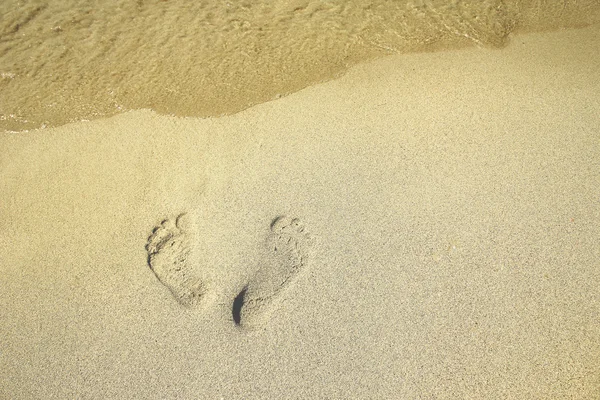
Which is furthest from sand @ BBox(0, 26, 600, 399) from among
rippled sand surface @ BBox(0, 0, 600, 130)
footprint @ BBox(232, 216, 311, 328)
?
rippled sand surface @ BBox(0, 0, 600, 130)

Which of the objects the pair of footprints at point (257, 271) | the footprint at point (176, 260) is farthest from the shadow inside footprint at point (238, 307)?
the footprint at point (176, 260)

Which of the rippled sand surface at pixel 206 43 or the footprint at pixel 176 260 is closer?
the footprint at pixel 176 260

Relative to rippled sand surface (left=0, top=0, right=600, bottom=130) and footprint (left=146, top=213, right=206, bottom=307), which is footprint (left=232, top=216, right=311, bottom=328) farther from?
rippled sand surface (left=0, top=0, right=600, bottom=130)

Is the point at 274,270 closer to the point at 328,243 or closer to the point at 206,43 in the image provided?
the point at 328,243

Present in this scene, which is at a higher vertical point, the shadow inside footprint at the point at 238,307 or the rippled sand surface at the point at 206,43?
the rippled sand surface at the point at 206,43

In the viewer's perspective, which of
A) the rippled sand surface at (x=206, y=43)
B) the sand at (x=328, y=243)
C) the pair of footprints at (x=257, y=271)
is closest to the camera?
the sand at (x=328, y=243)

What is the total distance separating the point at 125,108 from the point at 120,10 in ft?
2.96

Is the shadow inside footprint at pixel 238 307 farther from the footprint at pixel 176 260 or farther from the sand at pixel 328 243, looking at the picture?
the footprint at pixel 176 260

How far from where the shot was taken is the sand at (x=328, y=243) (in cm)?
218

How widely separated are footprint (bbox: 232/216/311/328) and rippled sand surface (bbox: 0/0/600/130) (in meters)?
1.05

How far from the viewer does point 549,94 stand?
283 cm

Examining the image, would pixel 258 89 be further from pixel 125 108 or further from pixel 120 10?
pixel 120 10

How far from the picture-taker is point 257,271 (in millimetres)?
2385

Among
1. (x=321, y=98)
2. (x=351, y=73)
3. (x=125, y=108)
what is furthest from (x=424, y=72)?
(x=125, y=108)
